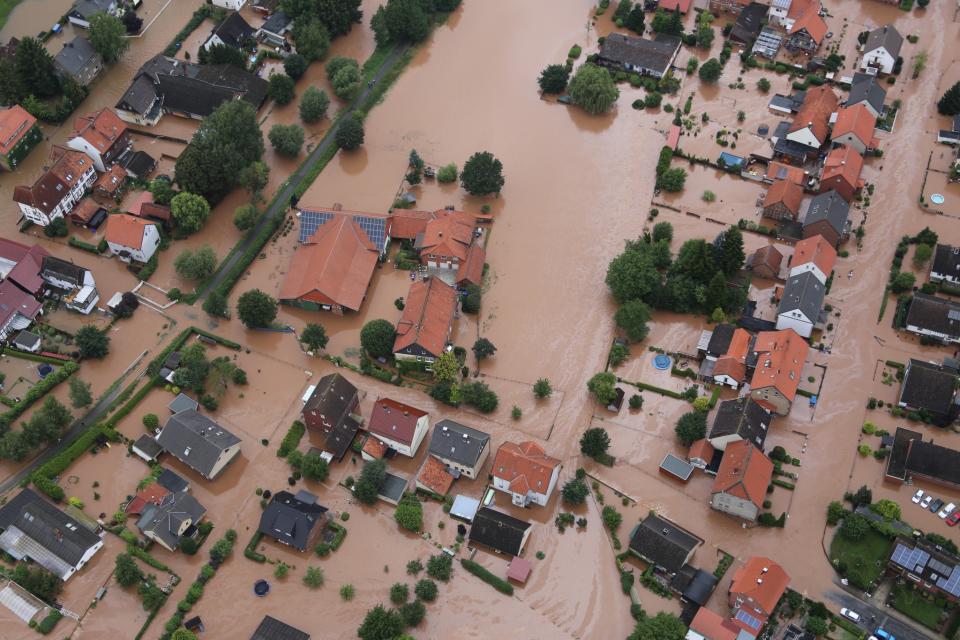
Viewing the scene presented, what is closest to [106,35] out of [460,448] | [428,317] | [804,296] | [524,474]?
[428,317]

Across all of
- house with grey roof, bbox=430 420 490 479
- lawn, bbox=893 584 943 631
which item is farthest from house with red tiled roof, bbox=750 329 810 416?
house with grey roof, bbox=430 420 490 479

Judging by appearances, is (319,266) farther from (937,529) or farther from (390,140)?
(937,529)

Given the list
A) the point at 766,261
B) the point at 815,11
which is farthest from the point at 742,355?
the point at 815,11

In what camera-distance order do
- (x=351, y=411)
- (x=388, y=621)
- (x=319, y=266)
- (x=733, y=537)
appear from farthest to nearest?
(x=319, y=266) → (x=351, y=411) → (x=733, y=537) → (x=388, y=621)

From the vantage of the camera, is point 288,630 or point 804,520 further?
point 804,520

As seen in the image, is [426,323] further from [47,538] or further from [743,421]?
[47,538]

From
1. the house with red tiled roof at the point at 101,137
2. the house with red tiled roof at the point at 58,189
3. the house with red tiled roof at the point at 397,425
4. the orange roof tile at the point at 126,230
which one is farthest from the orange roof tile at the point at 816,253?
the house with red tiled roof at the point at 58,189

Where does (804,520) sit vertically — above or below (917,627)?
above

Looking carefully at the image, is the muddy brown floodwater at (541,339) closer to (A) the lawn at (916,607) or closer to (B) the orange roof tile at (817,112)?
(B) the orange roof tile at (817,112)
